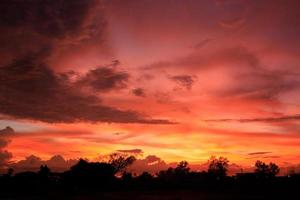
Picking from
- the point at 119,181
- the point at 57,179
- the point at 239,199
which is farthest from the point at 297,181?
the point at 57,179

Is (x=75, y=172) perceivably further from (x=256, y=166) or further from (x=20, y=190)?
(x=256, y=166)

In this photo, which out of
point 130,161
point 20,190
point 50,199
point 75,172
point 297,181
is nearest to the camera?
point 50,199

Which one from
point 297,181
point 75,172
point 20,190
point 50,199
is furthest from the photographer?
point 75,172

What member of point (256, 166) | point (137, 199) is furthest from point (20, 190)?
point (256, 166)

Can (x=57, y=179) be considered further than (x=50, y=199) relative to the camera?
Yes

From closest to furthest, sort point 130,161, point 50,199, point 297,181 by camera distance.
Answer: point 50,199 → point 297,181 → point 130,161

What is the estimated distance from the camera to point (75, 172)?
70938mm

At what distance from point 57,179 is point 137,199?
31.9 meters

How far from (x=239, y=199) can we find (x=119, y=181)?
33726mm

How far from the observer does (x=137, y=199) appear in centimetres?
4716

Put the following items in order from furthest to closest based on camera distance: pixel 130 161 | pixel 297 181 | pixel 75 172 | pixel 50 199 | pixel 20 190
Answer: pixel 130 161 < pixel 75 172 < pixel 297 181 < pixel 20 190 < pixel 50 199

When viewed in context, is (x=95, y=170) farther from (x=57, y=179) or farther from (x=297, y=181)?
(x=297, y=181)

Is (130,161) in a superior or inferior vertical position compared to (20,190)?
superior

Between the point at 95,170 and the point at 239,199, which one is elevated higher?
the point at 95,170
